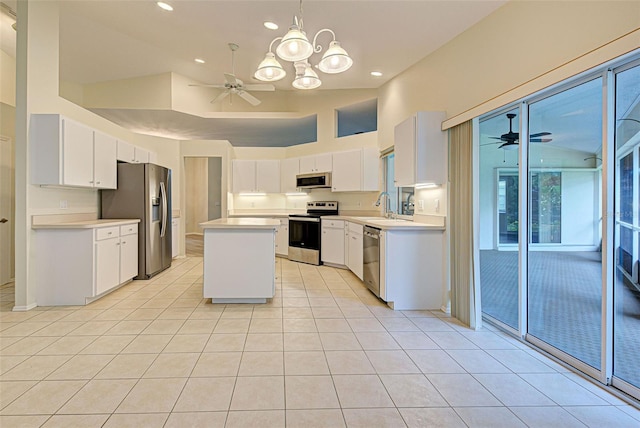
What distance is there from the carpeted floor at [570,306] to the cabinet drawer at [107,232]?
4.37 metres

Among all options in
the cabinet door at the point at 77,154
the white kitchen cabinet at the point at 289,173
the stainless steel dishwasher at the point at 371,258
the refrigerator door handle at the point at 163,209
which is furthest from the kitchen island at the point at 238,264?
the white kitchen cabinet at the point at 289,173

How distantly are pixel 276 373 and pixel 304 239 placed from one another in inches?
157

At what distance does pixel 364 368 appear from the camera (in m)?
2.19

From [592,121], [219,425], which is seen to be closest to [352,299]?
[219,425]

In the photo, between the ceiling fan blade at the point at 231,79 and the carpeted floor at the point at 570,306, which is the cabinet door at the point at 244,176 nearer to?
the ceiling fan blade at the point at 231,79

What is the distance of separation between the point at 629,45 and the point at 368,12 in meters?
2.13

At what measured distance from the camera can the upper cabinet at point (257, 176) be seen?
6.97 metres

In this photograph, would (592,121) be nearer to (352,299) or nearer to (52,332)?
(352,299)

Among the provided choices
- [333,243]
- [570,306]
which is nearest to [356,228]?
[333,243]

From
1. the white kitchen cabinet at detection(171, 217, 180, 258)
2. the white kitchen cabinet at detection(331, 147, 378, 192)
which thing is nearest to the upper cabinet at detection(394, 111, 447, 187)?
the white kitchen cabinet at detection(331, 147, 378, 192)

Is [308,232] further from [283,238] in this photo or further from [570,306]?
[570,306]

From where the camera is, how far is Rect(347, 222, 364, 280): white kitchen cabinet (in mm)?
4461

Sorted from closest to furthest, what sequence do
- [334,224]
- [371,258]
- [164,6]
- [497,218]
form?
1. [164,6]
2. [371,258]
3. [497,218]
4. [334,224]

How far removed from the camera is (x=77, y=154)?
3682 millimetres
